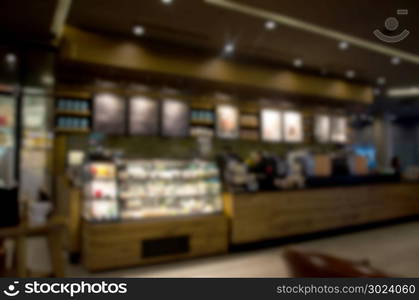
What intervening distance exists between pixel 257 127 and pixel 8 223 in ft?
16.9

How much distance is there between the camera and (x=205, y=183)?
175 inches

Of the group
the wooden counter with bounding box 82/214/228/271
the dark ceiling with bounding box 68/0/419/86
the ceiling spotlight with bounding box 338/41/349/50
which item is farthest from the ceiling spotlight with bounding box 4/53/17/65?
the ceiling spotlight with bounding box 338/41/349/50

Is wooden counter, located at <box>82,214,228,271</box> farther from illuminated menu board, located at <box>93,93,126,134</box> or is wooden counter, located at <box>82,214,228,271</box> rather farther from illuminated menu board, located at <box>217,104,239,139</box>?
illuminated menu board, located at <box>217,104,239,139</box>

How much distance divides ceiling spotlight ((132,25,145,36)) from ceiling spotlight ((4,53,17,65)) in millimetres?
2412

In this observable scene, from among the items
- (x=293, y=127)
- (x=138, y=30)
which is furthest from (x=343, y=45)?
(x=138, y=30)

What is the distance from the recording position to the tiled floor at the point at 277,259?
343cm

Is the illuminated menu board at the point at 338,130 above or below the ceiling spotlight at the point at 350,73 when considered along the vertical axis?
below

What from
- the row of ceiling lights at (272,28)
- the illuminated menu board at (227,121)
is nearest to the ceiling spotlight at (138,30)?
the row of ceiling lights at (272,28)

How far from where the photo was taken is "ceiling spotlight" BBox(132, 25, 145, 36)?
431 centimetres

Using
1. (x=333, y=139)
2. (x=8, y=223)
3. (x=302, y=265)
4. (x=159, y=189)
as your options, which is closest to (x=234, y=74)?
(x=159, y=189)

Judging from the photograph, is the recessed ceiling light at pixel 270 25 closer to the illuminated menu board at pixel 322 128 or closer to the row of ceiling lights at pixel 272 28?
the row of ceiling lights at pixel 272 28

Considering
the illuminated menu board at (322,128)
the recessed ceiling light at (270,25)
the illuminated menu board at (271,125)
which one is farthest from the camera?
the illuminated menu board at (322,128)

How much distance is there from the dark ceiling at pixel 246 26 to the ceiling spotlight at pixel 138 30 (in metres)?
0.07

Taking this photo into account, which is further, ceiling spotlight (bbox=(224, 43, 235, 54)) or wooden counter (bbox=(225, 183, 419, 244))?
ceiling spotlight (bbox=(224, 43, 235, 54))
